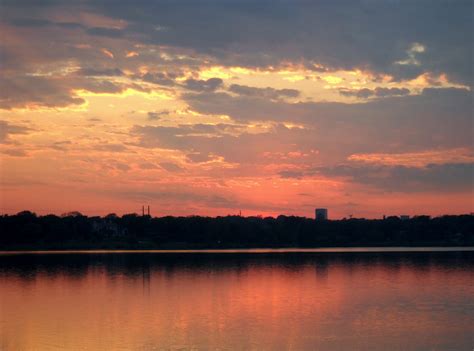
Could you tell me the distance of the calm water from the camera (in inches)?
1047

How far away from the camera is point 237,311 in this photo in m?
35.2

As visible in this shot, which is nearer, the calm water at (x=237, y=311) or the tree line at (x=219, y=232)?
the calm water at (x=237, y=311)

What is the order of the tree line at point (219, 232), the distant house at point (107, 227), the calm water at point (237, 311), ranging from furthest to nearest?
the distant house at point (107, 227) < the tree line at point (219, 232) < the calm water at point (237, 311)

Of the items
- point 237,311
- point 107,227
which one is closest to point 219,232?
point 107,227

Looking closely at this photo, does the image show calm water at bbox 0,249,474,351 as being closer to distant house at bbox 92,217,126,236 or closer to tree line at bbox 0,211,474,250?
tree line at bbox 0,211,474,250

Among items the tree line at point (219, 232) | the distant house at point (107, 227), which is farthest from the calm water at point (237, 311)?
the distant house at point (107, 227)

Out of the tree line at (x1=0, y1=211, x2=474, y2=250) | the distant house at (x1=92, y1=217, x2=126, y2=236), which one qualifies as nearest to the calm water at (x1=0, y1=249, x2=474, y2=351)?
the tree line at (x1=0, y1=211, x2=474, y2=250)

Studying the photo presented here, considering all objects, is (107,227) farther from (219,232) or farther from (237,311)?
(237,311)

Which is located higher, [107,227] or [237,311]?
[107,227]

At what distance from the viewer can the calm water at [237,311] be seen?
26.6 m

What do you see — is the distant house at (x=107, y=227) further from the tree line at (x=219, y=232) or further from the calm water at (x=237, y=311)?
the calm water at (x=237, y=311)

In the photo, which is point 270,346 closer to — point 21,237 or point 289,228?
point 21,237

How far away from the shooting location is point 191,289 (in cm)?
4612

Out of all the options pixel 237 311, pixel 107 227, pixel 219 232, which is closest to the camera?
pixel 237 311
